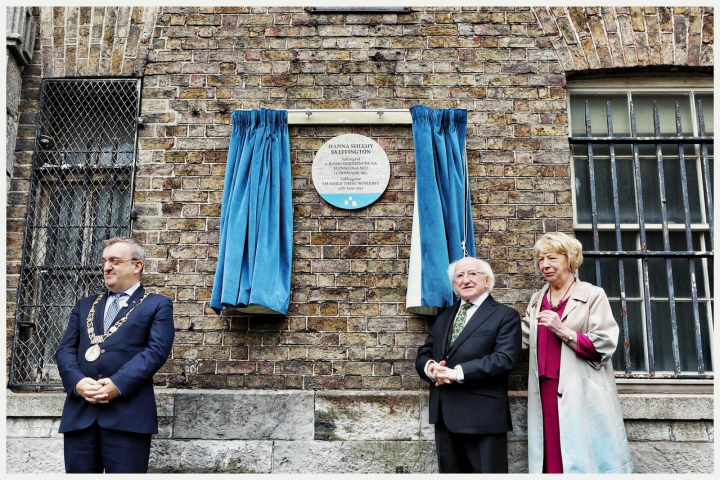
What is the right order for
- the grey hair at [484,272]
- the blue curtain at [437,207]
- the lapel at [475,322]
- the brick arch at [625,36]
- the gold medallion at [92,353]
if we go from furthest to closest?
the brick arch at [625,36] → the blue curtain at [437,207] → the grey hair at [484,272] → the lapel at [475,322] → the gold medallion at [92,353]

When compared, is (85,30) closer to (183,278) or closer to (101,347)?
(183,278)

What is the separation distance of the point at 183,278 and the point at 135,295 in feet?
2.74

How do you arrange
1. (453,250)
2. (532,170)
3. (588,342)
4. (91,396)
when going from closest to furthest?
(91,396)
(588,342)
(453,250)
(532,170)

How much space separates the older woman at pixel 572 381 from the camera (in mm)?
3840

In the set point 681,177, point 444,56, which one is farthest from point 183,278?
point 681,177

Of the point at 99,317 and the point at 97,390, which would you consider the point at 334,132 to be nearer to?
the point at 99,317

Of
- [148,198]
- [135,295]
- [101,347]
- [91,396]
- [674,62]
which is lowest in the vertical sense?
[91,396]

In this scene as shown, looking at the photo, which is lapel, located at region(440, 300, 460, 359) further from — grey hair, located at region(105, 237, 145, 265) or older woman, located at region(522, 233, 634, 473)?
grey hair, located at region(105, 237, 145, 265)

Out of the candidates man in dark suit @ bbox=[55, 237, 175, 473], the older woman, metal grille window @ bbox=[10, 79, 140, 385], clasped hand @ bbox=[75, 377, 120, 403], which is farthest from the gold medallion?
the older woman

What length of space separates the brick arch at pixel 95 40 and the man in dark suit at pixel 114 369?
1.76 metres

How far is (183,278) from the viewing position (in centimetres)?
476

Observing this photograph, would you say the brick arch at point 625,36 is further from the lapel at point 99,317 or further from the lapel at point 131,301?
the lapel at point 99,317

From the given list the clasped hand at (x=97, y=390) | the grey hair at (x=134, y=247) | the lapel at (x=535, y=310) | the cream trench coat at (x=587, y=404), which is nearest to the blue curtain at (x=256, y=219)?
the grey hair at (x=134, y=247)

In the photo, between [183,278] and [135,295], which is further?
[183,278]
